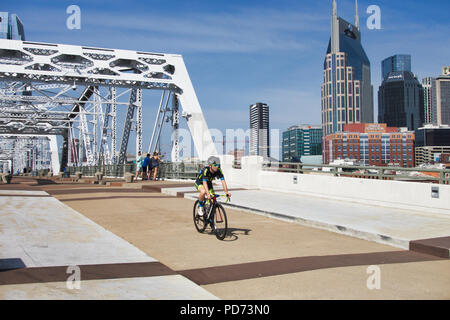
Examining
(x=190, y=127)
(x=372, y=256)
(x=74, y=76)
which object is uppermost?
(x=74, y=76)

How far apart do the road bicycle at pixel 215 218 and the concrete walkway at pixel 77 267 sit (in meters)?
1.76

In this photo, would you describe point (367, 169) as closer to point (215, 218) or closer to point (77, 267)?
point (215, 218)

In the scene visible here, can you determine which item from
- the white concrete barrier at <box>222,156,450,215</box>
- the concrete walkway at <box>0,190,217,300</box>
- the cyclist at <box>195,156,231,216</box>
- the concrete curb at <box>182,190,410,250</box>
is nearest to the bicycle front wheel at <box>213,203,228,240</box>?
the cyclist at <box>195,156,231,216</box>

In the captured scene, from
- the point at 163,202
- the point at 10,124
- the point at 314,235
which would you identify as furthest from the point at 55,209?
the point at 10,124

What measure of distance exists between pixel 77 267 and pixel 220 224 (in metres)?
3.28

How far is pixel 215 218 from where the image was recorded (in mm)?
8789

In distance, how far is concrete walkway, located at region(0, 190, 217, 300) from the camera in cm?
487

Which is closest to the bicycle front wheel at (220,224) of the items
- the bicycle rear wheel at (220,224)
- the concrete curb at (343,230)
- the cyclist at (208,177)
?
the bicycle rear wheel at (220,224)

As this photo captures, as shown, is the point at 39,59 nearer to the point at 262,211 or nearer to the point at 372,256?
the point at 262,211

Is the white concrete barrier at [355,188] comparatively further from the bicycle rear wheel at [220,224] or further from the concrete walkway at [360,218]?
the bicycle rear wheel at [220,224]

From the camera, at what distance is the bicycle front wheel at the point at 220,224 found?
8594 mm

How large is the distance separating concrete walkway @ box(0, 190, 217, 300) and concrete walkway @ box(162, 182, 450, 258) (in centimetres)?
437

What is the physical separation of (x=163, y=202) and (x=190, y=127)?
12.4 meters
